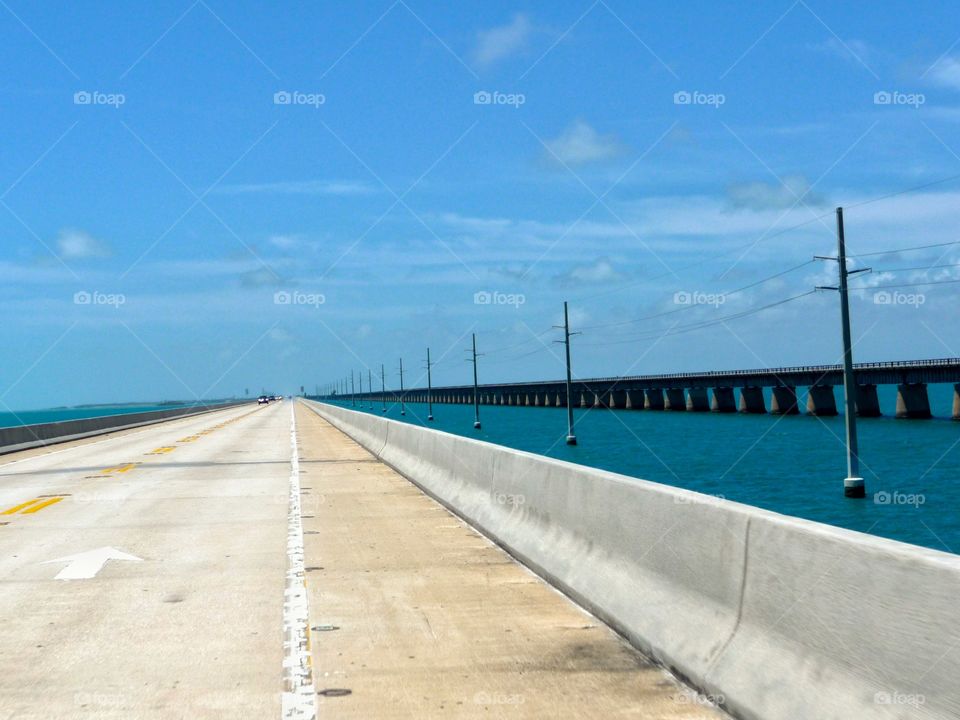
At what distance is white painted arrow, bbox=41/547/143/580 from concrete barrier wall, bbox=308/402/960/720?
15.2 ft

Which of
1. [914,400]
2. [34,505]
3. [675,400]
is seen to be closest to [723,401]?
[675,400]

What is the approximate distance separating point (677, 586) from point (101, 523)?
1043cm

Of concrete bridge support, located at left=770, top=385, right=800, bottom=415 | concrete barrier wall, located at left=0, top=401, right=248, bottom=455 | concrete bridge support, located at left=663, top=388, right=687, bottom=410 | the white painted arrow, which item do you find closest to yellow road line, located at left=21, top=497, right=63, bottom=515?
the white painted arrow

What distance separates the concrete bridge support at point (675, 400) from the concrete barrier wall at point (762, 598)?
167481 millimetres

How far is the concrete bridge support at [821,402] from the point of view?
128 m

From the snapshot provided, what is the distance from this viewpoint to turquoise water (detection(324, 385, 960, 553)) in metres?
38.2

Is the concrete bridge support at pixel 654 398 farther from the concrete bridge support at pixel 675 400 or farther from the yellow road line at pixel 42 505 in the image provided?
the yellow road line at pixel 42 505

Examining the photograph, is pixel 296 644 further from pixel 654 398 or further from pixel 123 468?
pixel 654 398

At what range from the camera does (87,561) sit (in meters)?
12.0

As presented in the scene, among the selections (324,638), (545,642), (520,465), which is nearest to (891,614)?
(545,642)

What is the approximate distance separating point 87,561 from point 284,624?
4.30m

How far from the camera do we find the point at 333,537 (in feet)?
45.3

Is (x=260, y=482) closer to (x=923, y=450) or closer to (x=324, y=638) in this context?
(x=324, y=638)

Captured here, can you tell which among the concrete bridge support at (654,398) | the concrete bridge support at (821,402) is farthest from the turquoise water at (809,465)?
the concrete bridge support at (654,398)
